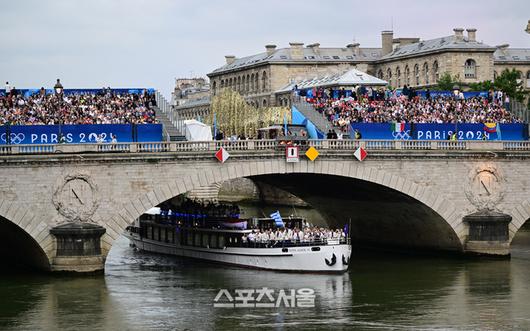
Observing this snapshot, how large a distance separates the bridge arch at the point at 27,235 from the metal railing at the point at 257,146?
10.7 ft

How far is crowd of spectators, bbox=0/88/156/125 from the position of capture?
79.8 meters

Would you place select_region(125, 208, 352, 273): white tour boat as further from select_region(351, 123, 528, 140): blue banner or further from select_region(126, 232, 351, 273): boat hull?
select_region(351, 123, 528, 140): blue banner

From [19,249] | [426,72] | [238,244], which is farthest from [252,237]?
[426,72]

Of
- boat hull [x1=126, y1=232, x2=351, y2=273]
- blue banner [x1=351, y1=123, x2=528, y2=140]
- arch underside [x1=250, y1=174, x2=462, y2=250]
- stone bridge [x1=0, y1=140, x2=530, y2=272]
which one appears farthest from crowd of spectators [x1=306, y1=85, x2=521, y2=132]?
boat hull [x1=126, y1=232, x2=351, y2=273]

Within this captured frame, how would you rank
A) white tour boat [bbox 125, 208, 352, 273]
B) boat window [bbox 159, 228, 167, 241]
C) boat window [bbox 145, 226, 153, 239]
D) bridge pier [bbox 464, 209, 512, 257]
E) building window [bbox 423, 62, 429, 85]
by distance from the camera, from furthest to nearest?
building window [bbox 423, 62, 429, 85], boat window [bbox 145, 226, 153, 239], boat window [bbox 159, 228, 167, 241], bridge pier [bbox 464, 209, 512, 257], white tour boat [bbox 125, 208, 352, 273]

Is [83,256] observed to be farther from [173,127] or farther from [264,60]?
[264,60]

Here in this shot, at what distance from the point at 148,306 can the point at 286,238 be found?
14607mm

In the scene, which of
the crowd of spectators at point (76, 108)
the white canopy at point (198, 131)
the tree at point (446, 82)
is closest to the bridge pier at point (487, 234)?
the white canopy at point (198, 131)

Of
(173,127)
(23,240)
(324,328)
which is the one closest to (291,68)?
(173,127)

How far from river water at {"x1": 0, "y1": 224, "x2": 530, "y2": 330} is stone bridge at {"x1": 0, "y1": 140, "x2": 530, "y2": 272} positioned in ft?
7.80

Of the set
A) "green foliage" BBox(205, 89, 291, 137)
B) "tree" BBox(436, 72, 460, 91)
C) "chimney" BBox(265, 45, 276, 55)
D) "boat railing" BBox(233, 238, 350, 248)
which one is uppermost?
"chimney" BBox(265, 45, 276, 55)

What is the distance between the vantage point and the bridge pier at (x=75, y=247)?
70.6m

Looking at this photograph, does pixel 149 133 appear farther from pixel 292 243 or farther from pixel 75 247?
pixel 292 243

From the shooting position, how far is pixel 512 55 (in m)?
183
